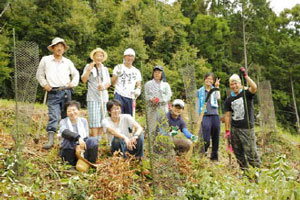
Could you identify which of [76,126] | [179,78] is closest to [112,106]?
[76,126]

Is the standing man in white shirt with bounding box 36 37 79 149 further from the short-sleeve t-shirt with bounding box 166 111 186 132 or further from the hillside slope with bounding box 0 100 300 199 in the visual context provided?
the short-sleeve t-shirt with bounding box 166 111 186 132

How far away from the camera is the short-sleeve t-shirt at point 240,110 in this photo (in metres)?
3.89

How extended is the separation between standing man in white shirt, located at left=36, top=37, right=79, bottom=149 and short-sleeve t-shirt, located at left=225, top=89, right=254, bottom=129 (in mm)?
2087

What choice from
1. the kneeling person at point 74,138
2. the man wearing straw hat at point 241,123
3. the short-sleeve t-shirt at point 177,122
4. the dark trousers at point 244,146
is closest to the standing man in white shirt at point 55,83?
the kneeling person at point 74,138

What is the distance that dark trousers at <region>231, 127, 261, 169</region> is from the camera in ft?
12.6

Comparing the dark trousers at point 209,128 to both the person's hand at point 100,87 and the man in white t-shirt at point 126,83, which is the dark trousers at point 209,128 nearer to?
the man in white t-shirt at point 126,83

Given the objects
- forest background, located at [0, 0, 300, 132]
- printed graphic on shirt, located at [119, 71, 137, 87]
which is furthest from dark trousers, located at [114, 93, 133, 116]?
forest background, located at [0, 0, 300, 132]

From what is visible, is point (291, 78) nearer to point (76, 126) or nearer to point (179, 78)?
point (179, 78)

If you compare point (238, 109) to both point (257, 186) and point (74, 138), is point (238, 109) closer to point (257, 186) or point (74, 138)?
point (257, 186)

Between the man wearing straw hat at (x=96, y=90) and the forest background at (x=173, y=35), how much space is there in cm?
400

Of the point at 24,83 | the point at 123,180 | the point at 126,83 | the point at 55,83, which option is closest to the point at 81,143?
the point at 123,180

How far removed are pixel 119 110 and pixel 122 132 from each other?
250 mm

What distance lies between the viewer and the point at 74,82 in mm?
3824

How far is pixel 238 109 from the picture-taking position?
13.0ft
